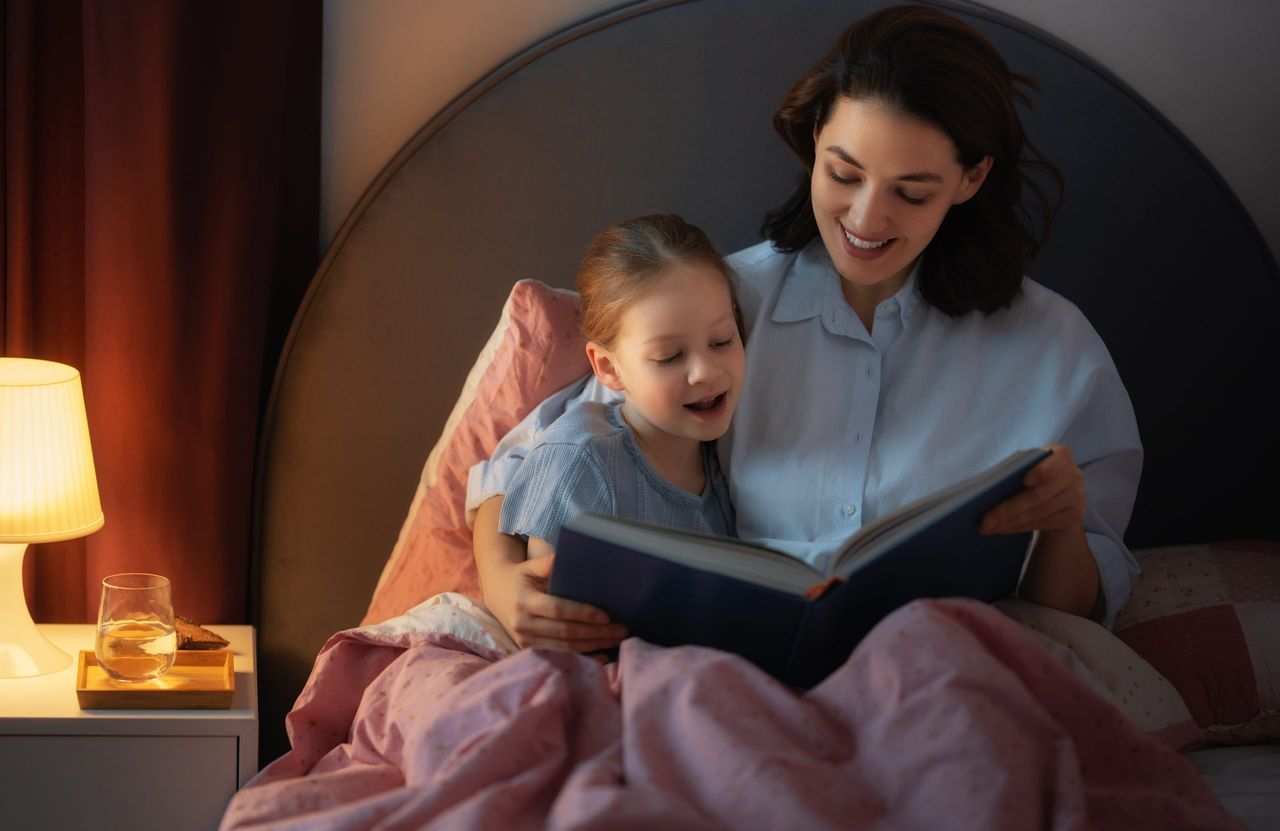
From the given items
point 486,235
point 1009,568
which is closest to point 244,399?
point 486,235

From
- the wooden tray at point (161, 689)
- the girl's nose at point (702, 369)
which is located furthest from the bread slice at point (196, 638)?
the girl's nose at point (702, 369)

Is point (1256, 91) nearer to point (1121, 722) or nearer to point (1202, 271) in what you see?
point (1202, 271)

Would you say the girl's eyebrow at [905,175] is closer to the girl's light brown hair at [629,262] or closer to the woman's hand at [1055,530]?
the girl's light brown hair at [629,262]

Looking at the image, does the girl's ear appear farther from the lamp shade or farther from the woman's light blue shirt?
the lamp shade

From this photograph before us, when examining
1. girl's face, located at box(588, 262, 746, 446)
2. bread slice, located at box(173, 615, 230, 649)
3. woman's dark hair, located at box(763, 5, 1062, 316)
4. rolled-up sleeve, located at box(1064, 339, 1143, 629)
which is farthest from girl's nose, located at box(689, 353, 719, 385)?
bread slice, located at box(173, 615, 230, 649)

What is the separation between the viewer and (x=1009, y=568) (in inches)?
57.0

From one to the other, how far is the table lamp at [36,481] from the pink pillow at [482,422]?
1.38ft

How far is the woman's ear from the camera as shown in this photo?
1595 mm

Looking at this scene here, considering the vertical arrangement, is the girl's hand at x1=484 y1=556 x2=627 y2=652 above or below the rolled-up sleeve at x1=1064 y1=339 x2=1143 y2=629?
below

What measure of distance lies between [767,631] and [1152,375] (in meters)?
1.10

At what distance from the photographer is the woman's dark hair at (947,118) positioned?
1506 millimetres

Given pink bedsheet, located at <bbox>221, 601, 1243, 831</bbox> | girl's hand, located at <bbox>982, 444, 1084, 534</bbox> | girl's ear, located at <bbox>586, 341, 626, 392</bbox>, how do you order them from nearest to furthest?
1. pink bedsheet, located at <bbox>221, 601, 1243, 831</bbox>
2. girl's hand, located at <bbox>982, 444, 1084, 534</bbox>
3. girl's ear, located at <bbox>586, 341, 626, 392</bbox>

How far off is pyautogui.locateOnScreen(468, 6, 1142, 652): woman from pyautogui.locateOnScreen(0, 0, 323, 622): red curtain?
0.48 meters

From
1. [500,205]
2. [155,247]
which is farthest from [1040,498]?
[155,247]
